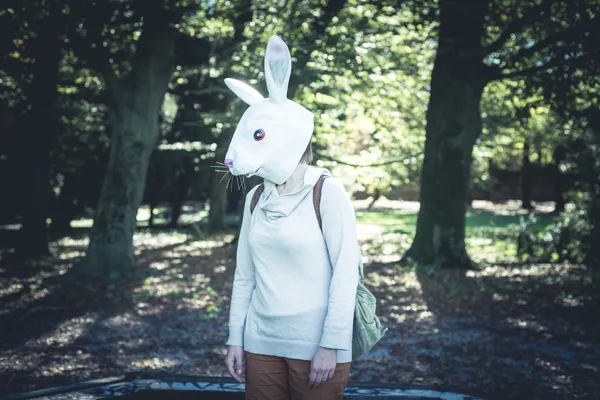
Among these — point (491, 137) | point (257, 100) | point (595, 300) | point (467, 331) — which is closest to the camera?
point (257, 100)

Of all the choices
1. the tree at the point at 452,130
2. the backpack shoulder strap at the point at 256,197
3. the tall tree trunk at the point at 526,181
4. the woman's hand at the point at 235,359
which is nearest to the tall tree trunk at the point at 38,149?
the tree at the point at 452,130

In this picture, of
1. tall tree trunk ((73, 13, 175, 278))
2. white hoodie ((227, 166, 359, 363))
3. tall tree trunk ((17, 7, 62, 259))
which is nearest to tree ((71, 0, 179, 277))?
tall tree trunk ((73, 13, 175, 278))

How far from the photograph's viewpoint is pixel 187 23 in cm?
1297

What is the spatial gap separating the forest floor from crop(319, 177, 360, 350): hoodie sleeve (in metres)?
1.80

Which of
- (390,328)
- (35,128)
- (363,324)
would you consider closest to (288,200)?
(363,324)

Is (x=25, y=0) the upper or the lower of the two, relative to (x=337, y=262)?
upper

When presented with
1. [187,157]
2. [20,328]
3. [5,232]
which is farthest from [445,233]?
[5,232]

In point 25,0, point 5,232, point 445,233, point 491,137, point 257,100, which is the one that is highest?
point 25,0

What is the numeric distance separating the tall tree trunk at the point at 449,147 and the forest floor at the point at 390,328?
0.81 meters

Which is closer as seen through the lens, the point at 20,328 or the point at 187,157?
the point at 20,328

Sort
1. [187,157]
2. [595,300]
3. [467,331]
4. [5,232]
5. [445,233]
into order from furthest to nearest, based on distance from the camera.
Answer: [187,157], [5,232], [445,233], [595,300], [467,331]

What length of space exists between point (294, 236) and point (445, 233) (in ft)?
32.9

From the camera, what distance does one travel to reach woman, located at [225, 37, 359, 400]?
8.91 feet

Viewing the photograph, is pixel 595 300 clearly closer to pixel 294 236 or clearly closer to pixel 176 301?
pixel 176 301
